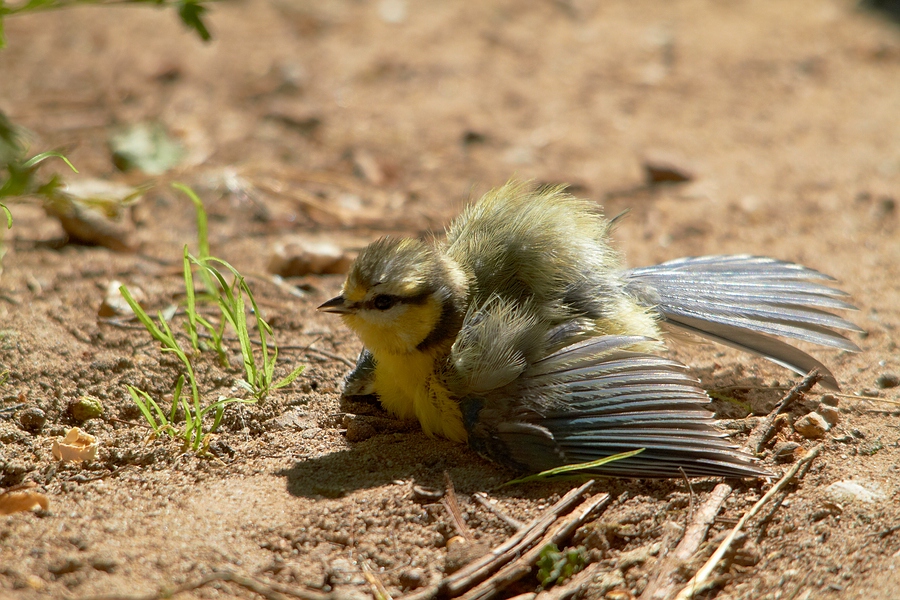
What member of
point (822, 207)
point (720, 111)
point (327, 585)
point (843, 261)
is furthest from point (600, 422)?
point (720, 111)

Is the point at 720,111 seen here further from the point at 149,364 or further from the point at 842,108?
the point at 149,364

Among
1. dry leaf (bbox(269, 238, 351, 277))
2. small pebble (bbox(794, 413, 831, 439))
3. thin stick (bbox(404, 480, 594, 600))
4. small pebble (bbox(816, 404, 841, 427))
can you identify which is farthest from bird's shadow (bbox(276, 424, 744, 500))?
dry leaf (bbox(269, 238, 351, 277))

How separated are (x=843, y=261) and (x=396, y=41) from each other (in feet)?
13.4

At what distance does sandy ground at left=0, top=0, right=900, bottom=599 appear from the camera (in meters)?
2.70

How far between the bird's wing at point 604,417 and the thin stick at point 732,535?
0.26 ft

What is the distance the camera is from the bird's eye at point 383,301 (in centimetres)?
332

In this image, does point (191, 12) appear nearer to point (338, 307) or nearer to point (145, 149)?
point (338, 307)

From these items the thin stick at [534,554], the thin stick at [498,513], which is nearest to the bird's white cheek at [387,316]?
the thin stick at [498,513]

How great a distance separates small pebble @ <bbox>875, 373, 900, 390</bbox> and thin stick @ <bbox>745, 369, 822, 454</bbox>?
1.17 ft

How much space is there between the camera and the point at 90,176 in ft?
17.3

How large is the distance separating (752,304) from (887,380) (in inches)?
24.1

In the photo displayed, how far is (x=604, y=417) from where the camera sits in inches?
120

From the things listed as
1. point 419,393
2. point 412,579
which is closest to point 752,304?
point 419,393

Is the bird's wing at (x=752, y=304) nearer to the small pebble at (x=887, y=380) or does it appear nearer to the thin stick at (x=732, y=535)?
the small pebble at (x=887, y=380)
